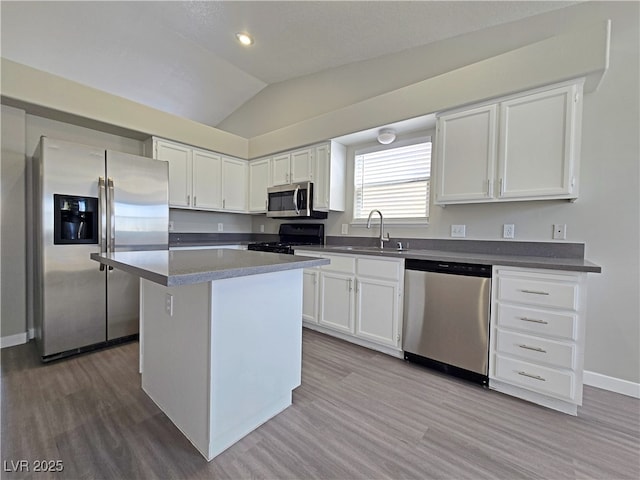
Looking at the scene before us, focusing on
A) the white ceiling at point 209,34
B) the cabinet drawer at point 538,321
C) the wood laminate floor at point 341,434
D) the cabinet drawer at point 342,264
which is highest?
the white ceiling at point 209,34

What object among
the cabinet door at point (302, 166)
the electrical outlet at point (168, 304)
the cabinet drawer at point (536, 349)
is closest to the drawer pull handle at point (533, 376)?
the cabinet drawer at point (536, 349)

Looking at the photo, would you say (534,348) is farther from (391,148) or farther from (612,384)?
(391,148)

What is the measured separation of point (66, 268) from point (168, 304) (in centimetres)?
160

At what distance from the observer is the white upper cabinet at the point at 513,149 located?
2016mm

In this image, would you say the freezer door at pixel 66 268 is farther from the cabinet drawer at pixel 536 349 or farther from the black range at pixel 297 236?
the cabinet drawer at pixel 536 349

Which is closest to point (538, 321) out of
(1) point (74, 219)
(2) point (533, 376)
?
(2) point (533, 376)

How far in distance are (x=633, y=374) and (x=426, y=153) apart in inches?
96.8

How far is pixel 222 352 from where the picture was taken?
4.57ft

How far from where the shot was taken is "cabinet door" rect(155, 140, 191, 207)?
348 centimetres

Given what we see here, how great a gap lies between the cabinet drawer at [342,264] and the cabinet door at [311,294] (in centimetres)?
20

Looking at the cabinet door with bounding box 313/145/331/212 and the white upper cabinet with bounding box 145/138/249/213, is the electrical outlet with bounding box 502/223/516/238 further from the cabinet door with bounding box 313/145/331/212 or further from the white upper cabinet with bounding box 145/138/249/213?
the white upper cabinet with bounding box 145/138/249/213

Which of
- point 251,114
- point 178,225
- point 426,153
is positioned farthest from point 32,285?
point 426,153

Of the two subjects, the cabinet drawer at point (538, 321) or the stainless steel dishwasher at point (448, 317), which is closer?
the cabinet drawer at point (538, 321)

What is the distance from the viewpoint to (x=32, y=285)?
9.10ft
